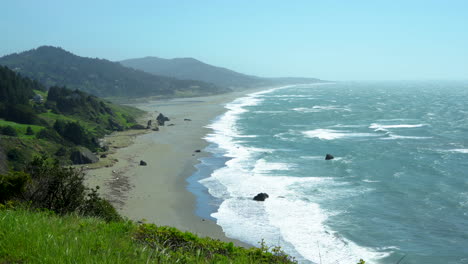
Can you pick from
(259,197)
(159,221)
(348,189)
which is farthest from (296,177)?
(159,221)

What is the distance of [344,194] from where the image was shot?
3194cm

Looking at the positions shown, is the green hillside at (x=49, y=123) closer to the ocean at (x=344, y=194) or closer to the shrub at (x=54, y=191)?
the shrub at (x=54, y=191)

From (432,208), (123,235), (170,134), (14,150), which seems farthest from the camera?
(170,134)

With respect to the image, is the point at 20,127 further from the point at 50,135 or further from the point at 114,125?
the point at 114,125

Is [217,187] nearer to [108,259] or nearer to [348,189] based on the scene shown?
[348,189]

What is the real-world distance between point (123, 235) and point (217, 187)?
26.9m

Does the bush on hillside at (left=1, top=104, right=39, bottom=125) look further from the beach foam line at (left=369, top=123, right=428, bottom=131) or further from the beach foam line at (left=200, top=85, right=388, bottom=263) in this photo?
the beach foam line at (left=369, top=123, right=428, bottom=131)

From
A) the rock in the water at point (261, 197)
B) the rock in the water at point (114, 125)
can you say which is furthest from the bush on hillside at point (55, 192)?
the rock in the water at point (114, 125)

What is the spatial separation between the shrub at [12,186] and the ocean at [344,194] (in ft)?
30.9

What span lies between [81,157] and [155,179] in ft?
34.9

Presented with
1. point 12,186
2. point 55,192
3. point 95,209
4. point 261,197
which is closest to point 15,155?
point 261,197

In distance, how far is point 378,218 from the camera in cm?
2697

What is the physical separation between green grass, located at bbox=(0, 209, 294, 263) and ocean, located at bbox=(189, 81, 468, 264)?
3.67 m

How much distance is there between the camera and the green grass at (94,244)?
6.20 meters
